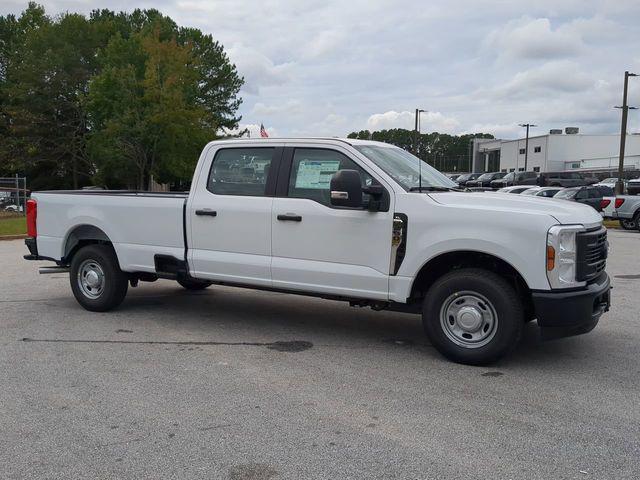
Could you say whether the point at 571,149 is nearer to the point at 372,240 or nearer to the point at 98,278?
the point at 98,278

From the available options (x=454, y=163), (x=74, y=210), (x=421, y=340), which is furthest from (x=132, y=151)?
(x=454, y=163)

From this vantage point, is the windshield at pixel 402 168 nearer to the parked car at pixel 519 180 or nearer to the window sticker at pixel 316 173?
the window sticker at pixel 316 173

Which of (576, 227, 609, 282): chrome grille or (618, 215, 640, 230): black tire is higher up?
(576, 227, 609, 282): chrome grille

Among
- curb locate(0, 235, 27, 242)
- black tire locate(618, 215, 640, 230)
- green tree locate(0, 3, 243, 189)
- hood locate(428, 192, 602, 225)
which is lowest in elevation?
curb locate(0, 235, 27, 242)

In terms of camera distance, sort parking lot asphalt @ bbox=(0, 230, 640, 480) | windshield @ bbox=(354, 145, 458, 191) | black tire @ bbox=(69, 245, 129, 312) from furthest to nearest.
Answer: black tire @ bbox=(69, 245, 129, 312), windshield @ bbox=(354, 145, 458, 191), parking lot asphalt @ bbox=(0, 230, 640, 480)

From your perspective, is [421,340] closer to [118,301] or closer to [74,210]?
[118,301]

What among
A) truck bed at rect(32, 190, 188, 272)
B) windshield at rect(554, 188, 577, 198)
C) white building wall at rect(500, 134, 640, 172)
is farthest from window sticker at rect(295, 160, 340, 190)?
white building wall at rect(500, 134, 640, 172)

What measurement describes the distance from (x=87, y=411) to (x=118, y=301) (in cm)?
330

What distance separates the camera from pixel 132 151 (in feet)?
116

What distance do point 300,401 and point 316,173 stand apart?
2372 millimetres

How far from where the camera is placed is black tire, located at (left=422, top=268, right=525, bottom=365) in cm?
519

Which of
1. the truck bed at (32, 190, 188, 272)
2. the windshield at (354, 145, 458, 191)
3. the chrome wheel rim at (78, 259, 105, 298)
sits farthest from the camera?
the chrome wheel rim at (78, 259, 105, 298)

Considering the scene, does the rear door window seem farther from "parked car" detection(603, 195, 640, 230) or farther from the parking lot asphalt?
"parked car" detection(603, 195, 640, 230)

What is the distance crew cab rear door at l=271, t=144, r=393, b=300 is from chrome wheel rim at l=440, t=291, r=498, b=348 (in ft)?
1.93
